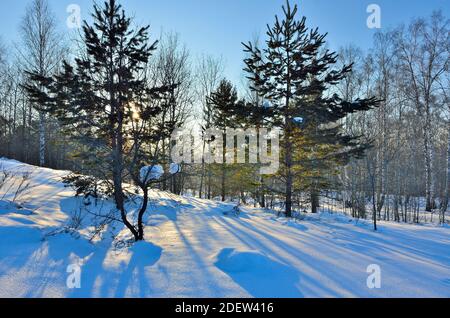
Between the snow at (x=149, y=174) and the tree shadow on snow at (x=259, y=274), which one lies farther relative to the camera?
the snow at (x=149, y=174)

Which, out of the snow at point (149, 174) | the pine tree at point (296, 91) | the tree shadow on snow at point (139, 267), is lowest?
the tree shadow on snow at point (139, 267)

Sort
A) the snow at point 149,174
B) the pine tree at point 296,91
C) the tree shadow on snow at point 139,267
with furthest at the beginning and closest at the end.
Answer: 1. the pine tree at point 296,91
2. the snow at point 149,174
3. the tree shadow on snow at point 139,267

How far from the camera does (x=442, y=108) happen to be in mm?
17266

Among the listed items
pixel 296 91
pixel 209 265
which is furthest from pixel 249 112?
pixel 209 265

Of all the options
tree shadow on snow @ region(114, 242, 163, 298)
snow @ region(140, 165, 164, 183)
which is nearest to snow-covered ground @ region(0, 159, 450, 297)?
tree shadow on snow @ region(114, 242, 163, 298)

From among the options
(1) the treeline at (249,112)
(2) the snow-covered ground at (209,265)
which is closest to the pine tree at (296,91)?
(1) the treeline at (249,112)

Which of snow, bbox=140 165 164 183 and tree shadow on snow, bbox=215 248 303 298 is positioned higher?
snow, bbox=140 165 164 183

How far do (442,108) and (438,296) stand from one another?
63.8 feet

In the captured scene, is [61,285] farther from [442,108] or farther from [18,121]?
[18,121]

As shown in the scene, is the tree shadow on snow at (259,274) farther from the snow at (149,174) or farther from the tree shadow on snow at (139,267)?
the snow at (149,174)

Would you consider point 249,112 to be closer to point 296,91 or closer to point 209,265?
point 296,91

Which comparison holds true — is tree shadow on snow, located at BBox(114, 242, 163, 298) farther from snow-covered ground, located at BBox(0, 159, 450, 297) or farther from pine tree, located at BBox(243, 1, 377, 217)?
pine tree, located at BBox(243, 1, 377, 217)

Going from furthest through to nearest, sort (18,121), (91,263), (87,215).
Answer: (18,121) < (87,215) < (91,263)
